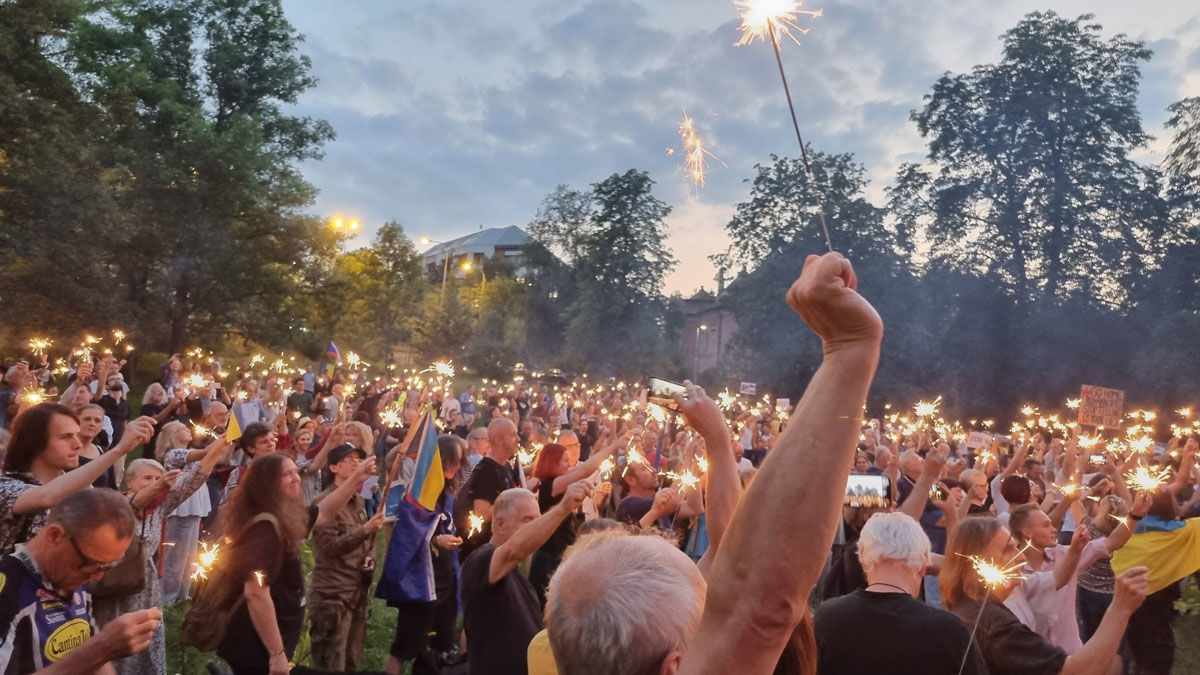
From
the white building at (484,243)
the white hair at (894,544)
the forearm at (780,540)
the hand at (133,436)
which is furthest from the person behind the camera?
the white building at (484,243)

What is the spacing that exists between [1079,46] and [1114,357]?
13291mm

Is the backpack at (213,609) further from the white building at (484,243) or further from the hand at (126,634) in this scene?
the white building at (484,243)

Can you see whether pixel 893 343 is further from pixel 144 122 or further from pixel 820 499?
pixel 820 499

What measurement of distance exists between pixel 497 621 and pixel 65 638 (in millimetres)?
1744

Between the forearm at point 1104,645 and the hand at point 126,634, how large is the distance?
11.5 feet

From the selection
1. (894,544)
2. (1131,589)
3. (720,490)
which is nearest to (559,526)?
(894,544)

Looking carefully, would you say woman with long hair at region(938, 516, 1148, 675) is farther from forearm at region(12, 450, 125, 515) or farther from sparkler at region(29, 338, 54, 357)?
sparkler at region(29, 338, 54, 357)

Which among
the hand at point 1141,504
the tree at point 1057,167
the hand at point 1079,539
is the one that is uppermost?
the tree at point 1057,167

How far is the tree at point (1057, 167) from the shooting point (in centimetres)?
3597

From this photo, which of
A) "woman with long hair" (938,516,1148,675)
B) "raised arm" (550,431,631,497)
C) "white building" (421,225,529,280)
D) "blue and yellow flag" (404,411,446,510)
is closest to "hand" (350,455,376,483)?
"blue and yellow flag" (404,411,446,510)

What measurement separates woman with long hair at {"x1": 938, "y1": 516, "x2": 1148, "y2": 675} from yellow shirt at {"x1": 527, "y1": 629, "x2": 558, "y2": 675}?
1.50 m

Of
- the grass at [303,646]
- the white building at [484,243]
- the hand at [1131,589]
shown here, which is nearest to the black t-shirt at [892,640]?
the hand at [1131,589]

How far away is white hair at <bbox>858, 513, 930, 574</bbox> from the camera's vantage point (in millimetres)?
3656

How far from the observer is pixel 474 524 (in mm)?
6586
